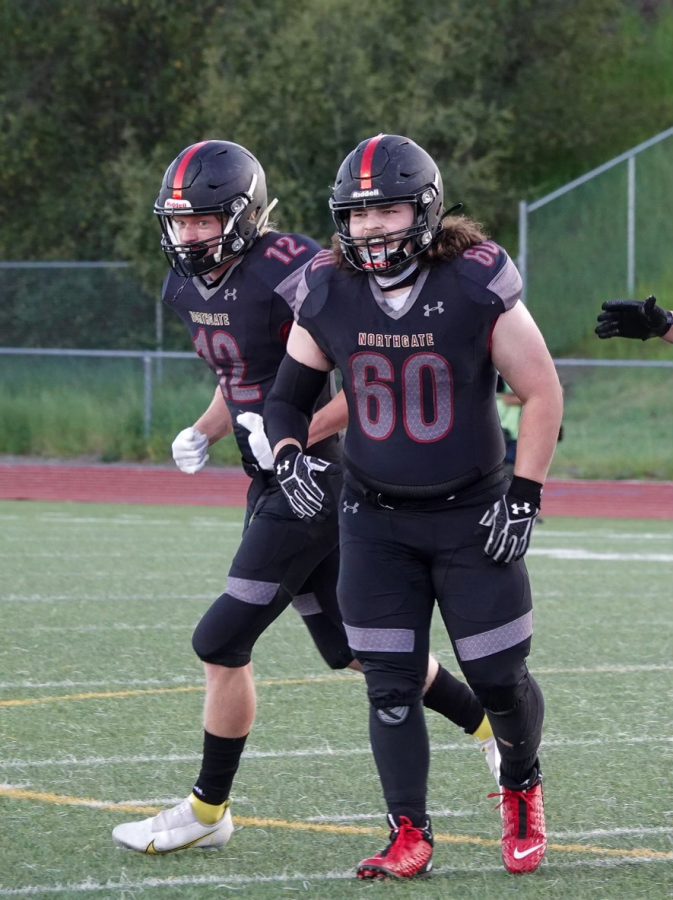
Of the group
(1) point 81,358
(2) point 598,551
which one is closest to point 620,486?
(2) point 598,551

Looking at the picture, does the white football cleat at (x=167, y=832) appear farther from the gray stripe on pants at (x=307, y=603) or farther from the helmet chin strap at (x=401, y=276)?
the helmet chin strap at (x=401, y=276)

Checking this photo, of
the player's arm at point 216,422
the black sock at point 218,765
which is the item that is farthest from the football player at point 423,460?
the player's arm at point 216,422

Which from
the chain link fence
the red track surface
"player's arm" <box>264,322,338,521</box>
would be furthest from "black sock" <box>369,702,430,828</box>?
the chain link fence

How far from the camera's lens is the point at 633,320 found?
4598 millimetres

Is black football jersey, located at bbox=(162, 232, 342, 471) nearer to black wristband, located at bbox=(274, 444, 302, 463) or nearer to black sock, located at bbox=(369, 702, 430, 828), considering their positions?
black wristband, located at bbox=(274, 444, 302, 463)

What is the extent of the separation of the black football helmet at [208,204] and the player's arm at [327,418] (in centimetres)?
53

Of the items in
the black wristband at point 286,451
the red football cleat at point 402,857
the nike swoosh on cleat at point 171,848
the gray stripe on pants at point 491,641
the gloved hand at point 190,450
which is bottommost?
the nike swoosh on cleat at point 171,848

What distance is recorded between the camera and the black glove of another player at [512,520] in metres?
4.02

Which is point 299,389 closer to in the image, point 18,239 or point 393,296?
point 393,296

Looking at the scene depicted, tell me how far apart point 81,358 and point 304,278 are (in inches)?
603

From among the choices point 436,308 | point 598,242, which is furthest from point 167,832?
point 598,242

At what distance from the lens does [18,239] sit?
24562 millimetres

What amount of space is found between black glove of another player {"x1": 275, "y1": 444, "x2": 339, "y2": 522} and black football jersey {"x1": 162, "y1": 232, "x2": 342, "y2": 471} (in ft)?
1.63

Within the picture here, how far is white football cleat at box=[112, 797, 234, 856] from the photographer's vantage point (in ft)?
14.3
